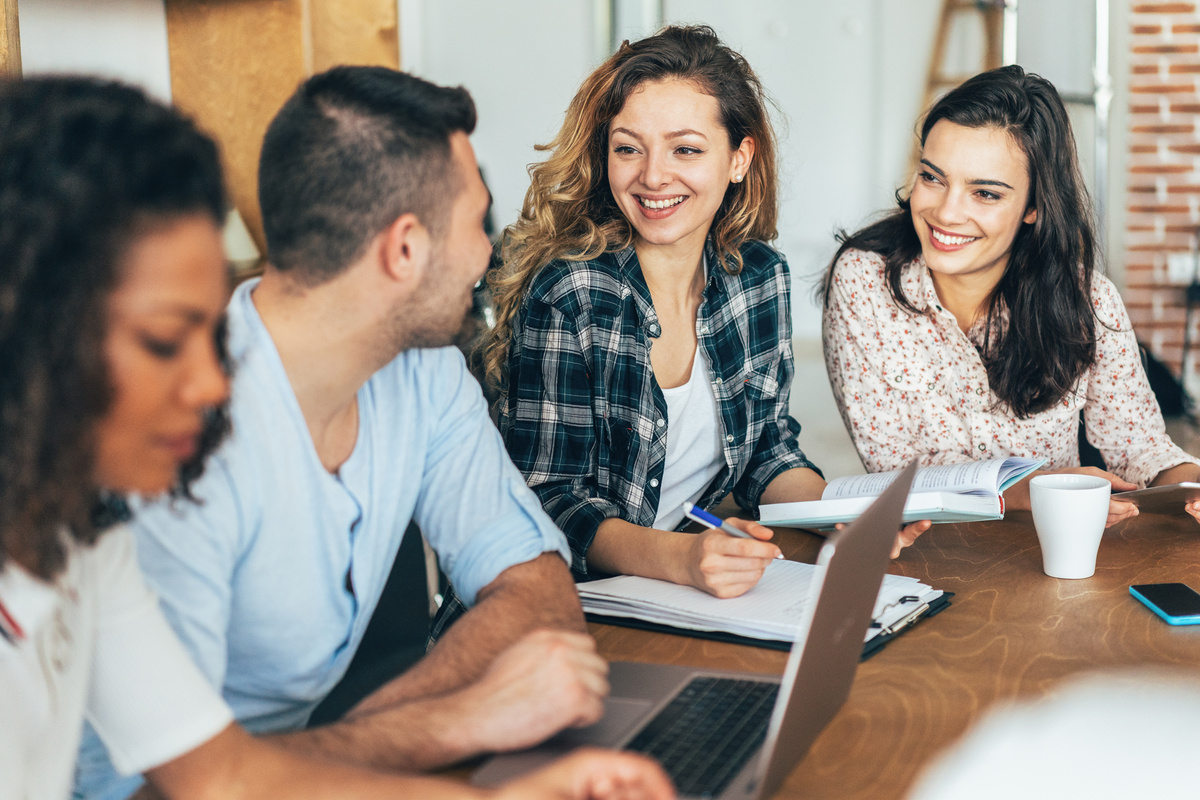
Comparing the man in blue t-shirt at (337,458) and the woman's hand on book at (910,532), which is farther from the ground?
the man in blue t-shirt at (337,458)

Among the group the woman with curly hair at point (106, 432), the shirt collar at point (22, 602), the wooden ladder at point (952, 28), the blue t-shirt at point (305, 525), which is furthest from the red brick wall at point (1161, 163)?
the shirt collar at point (22, 602)

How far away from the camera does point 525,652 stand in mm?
881

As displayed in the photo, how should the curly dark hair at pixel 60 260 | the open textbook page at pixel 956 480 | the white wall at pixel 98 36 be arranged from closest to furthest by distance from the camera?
1. the curly dark hair at pixel 60 260
2. the open textbook page at pixel 956 480
3. the white wall at pixel 98 36

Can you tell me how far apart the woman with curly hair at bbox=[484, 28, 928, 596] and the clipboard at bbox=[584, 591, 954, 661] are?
10.5 inches

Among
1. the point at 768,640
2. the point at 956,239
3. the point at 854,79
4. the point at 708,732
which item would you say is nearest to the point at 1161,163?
the point at 854,79

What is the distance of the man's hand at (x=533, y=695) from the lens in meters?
0.82

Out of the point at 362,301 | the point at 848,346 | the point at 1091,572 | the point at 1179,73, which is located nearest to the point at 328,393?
the point at 362,301

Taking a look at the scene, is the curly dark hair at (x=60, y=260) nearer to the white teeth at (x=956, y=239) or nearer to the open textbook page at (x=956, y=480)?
the open textbook page at (x=956, y=480)

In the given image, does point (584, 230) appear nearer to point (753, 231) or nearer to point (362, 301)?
point (753, 231)

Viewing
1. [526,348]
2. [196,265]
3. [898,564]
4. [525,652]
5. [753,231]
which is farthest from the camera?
[753,231]

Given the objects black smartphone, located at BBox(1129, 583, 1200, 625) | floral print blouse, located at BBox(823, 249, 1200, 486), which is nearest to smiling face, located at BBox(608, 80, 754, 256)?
floral print blouse, located at BBox(823, 249, 1200, 486)

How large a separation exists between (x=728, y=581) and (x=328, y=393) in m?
0.45

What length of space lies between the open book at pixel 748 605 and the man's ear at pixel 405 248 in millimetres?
407

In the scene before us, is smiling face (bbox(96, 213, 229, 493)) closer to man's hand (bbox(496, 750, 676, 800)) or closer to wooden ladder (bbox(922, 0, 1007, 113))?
man's hand (bbox(496, 750, 676, 800))
